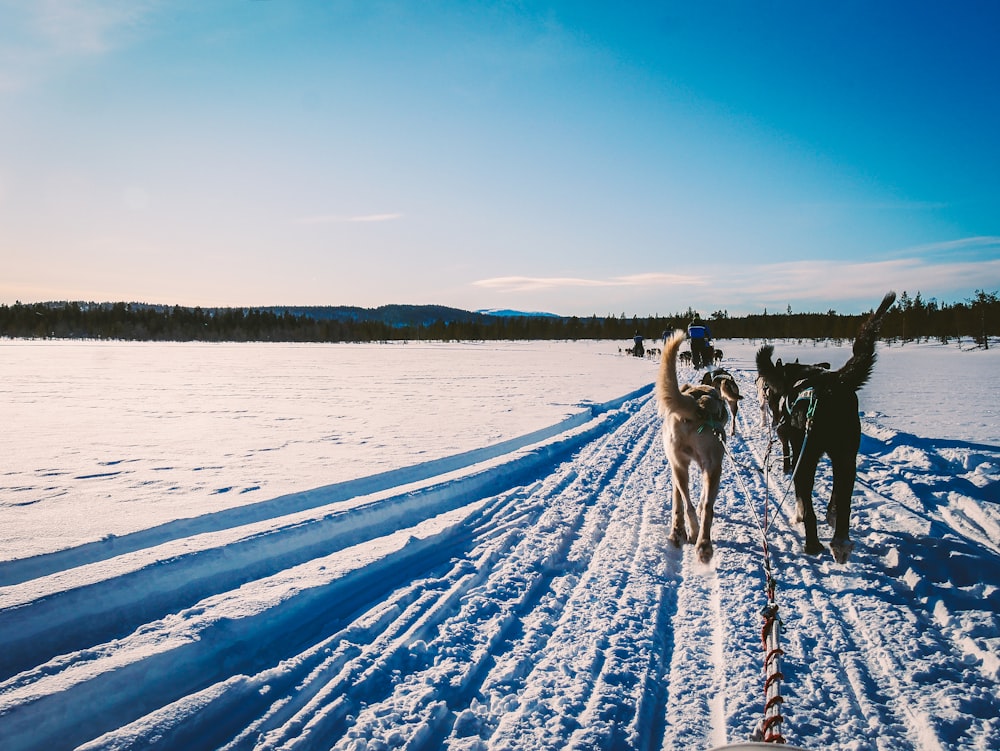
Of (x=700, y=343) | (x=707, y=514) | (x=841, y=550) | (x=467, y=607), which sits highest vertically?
(x=700, y=343)

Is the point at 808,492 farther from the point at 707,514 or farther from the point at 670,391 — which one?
the point at 670,391

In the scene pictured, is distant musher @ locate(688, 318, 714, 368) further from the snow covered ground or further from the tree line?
the tree line

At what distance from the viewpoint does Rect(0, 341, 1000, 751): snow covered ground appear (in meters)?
2.32

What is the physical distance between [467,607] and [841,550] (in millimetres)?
2784

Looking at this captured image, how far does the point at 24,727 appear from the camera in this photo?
223 centimetres

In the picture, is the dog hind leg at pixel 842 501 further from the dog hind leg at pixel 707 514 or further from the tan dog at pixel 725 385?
the tan dog at pixel 725 385

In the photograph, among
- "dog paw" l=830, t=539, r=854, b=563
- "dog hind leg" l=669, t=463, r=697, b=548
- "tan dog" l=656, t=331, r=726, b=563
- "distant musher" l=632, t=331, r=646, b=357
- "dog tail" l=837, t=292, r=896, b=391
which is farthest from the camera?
"distant musher" l=632, t=331, r=646, b=357

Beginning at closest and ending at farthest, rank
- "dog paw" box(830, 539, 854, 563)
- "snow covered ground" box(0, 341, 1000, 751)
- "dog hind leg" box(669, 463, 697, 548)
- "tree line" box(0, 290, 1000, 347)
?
1. "snow covered ground" box(0, 341, 1000, 751)
2. "dog paw" box(830, 539, 854, 563)
3. "dog hind leg" box(669, 463, 697, 548)
4. "tree line" box(0, 290, 1000, 347)

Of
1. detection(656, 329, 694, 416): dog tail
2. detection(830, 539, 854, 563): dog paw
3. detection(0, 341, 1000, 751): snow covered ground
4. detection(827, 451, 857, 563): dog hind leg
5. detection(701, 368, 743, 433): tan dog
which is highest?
detection(656, 329, 694, 416): dog tail

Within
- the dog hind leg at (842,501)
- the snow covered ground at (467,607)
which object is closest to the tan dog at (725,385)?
the snow covered ground at (467,607)

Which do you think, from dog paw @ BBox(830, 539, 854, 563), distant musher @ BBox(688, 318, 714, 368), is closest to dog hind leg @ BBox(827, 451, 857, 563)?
dog paw @ BBox(830, 539, 854, 563)

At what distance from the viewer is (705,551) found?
4.08 m

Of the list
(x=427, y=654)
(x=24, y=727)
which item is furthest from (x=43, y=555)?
(x=427, y=654)

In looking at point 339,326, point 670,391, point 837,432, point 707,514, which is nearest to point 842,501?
point 837,432
